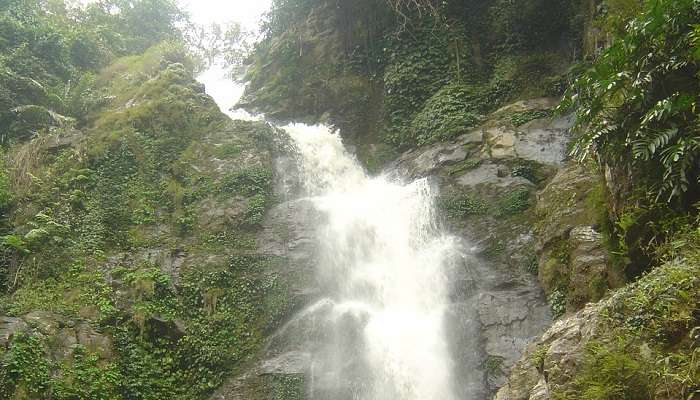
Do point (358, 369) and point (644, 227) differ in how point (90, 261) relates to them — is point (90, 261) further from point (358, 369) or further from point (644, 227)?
point (644, 227)

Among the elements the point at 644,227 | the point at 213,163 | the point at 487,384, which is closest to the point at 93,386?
the point at 487,384

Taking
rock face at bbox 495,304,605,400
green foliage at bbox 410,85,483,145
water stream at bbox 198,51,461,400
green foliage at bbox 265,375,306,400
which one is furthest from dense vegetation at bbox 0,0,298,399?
rock face at bbox 495,304,605,400

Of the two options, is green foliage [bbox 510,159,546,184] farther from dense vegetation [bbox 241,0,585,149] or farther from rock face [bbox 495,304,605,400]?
rock face [bbox 495,304,605,400]

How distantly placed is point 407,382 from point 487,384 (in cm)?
129

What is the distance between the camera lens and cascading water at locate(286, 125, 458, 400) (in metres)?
8.44

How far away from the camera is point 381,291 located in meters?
10.2

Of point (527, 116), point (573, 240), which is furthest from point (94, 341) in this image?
point (527, 116)

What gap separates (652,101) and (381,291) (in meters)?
6.47

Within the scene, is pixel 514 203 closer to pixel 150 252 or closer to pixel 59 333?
pixel 150 252

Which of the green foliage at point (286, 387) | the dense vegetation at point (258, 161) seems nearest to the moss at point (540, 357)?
the dense vegetation at point (258, 161)

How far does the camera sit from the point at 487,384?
311 inches

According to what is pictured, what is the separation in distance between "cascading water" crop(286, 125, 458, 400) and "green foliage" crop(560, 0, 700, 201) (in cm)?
465

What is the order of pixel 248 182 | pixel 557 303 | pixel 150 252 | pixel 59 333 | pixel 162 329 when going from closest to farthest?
pixel 557 303
pixel 59 333
pixel 162 329
pixel 150 252
pixel 248 182

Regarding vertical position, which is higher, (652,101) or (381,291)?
(381,291)
